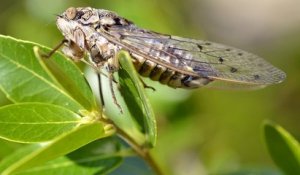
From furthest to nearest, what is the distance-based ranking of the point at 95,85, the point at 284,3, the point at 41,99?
the point at 284,3, the point at 95,85, the point at 41,99

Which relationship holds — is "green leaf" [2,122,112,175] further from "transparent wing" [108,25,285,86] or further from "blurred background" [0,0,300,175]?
"blurred background" [0,0,300,175]

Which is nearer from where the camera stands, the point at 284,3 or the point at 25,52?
the point at 25,52

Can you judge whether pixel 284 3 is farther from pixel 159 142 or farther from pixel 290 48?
pixel 159 142

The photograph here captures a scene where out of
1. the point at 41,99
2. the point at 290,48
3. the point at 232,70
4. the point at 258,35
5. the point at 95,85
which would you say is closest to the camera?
the point at 41,99

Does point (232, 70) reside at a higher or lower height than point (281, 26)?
higher

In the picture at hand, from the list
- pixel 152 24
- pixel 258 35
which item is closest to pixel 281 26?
pixel 258 35

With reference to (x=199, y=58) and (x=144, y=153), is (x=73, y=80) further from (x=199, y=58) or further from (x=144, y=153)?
(x=199, y=58)

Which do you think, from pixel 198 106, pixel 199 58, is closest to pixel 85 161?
pixel 199 58
